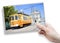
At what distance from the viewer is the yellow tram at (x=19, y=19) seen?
122cm

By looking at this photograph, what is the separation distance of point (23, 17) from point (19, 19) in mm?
40

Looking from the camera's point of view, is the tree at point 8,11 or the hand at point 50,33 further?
the tree at point 8,11

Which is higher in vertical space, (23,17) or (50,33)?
(23,17)

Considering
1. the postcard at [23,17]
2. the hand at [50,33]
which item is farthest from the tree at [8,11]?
the hand at [50,33]

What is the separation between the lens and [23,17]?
123cm

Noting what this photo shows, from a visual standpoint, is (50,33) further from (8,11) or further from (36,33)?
(8,11)

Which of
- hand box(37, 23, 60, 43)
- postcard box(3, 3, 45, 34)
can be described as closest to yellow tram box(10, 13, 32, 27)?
postcard box(3, 3, 45, 34)

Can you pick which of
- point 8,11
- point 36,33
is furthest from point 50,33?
point 8,11

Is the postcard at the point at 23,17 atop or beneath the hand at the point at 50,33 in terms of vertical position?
atop

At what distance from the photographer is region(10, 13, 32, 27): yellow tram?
1.22 metres

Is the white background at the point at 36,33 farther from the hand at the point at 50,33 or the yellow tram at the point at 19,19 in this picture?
the hand at the point at 50,33

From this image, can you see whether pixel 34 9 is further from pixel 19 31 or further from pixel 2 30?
pixel 2 30

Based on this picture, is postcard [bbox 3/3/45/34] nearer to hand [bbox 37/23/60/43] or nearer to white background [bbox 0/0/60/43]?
white background [bbox 0/0/60/43]

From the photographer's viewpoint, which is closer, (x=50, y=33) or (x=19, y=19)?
(x=50, y=33)
